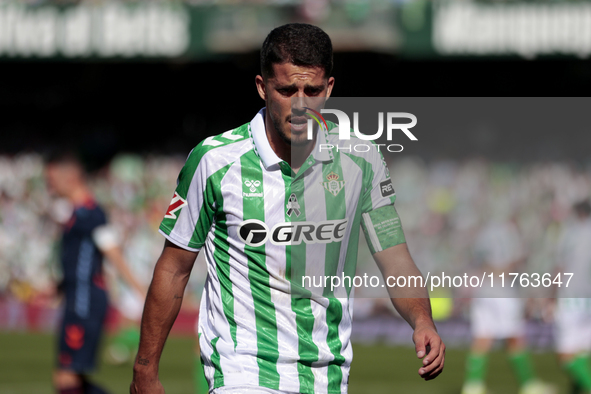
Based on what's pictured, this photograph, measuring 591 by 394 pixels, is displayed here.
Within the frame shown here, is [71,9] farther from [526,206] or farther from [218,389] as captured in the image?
[218,389]

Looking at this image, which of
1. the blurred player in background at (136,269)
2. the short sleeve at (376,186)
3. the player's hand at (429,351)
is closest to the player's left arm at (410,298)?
the player's hand at (429,351)

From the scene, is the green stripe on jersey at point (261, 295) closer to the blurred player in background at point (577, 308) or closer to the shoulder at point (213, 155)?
the shoulder at point (213, 155)

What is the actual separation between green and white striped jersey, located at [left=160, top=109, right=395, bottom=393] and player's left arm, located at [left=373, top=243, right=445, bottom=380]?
0.19 ft

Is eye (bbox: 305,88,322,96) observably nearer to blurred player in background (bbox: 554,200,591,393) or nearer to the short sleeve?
the short sleeve

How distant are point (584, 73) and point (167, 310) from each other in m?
19.7

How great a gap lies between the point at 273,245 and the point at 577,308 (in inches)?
245

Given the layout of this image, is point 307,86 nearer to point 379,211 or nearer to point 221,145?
point 221,145

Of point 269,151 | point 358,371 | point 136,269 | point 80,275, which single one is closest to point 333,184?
point 269,151

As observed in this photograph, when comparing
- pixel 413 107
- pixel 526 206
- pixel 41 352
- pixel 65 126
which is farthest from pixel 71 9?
pixel 413 107

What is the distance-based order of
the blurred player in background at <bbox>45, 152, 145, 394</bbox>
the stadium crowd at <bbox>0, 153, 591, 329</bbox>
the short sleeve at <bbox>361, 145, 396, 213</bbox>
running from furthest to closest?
the stadium crowd at <bbox>0, 153, 591, 329</bbox> → the blurred player in background at <bbox>45, 152, 145, 394</bbox> → the short sleeve at <bbox>361, 145, 396, 213</bbox>

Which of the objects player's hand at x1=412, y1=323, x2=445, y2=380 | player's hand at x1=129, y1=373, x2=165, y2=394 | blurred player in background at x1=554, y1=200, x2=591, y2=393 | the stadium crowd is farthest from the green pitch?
player's hand at x1=412, y1=323, x2=445, y2=380

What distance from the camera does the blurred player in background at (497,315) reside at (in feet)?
29.7

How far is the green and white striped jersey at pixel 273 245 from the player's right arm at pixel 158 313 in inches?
4.1

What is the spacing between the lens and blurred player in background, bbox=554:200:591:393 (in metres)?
8.10
